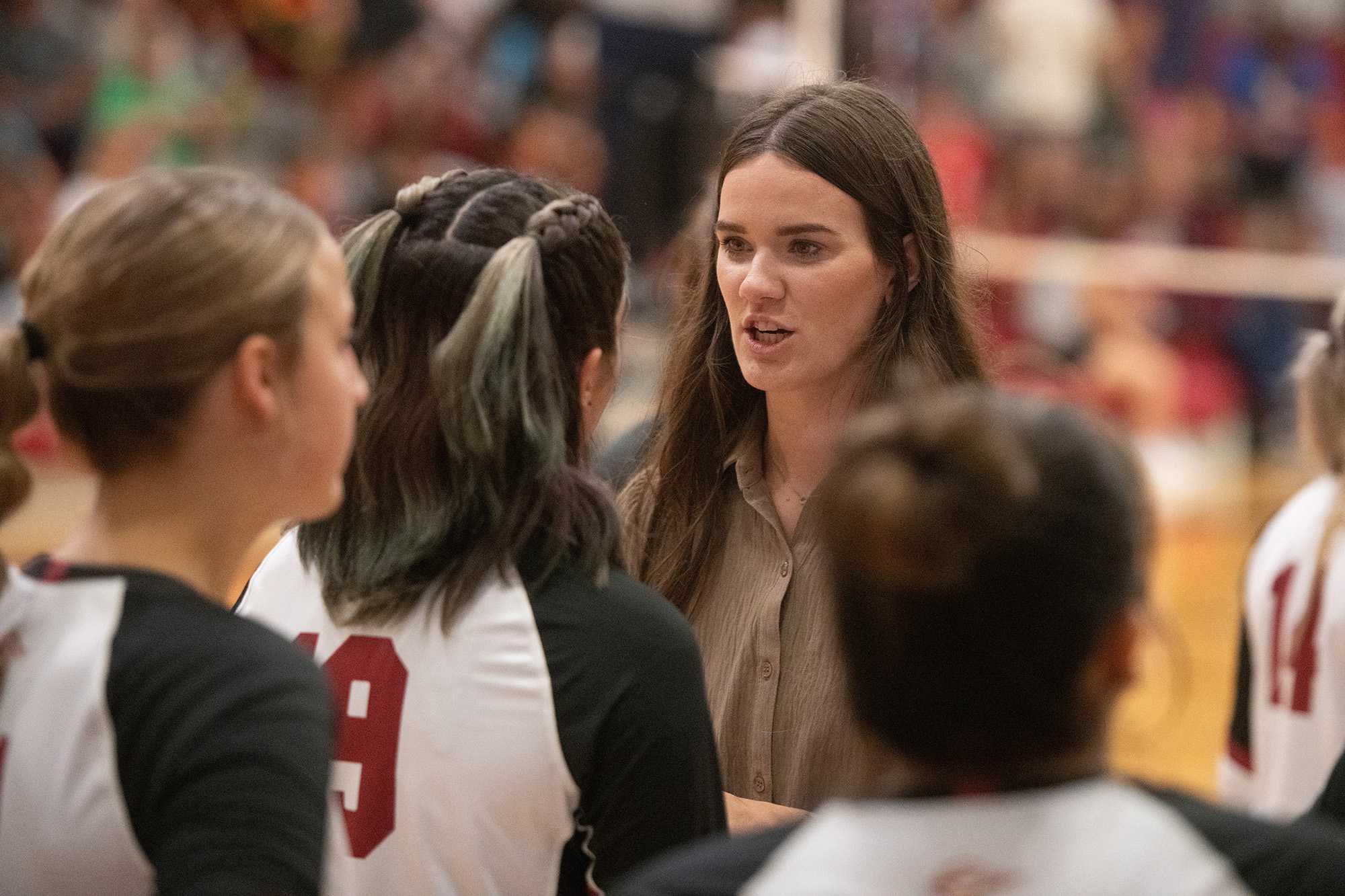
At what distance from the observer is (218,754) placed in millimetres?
1082

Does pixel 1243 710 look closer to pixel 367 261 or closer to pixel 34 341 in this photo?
pixel 367 261

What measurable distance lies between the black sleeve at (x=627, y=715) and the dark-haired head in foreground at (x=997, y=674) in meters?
0.39

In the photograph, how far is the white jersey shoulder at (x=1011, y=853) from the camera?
3.05 ft

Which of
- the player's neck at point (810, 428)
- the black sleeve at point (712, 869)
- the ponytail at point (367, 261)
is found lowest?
the black sleeve at point (712, 869)

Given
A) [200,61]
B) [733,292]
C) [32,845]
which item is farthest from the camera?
[200,61]

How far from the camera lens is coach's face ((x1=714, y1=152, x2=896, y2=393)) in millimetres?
1997

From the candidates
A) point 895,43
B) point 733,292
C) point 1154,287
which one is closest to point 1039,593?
point 733,292

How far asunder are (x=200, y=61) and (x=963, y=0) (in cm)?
549

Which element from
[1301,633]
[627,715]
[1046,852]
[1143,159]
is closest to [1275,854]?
[1046,852]

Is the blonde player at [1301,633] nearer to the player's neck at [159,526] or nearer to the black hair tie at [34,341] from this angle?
the player's neck at [159,526]

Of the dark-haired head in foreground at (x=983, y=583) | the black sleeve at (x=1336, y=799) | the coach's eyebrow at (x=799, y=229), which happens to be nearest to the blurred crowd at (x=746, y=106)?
the coach's eyebrow at (x=799, y=229)

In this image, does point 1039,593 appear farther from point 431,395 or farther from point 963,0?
point 963,0

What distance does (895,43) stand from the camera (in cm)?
964

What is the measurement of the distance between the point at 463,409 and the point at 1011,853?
72cm
